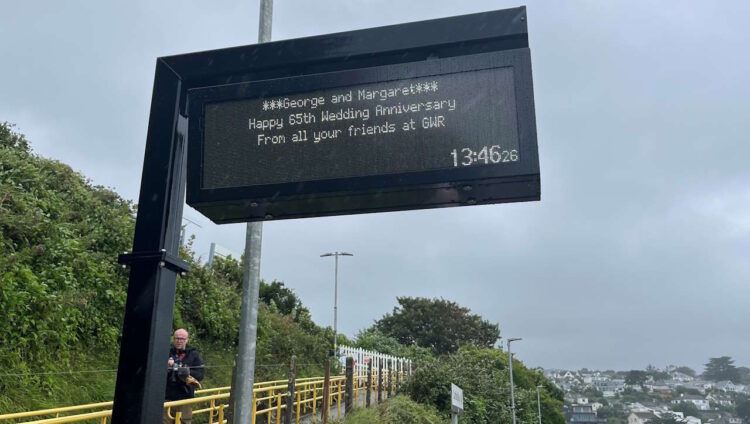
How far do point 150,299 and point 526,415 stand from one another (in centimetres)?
4375

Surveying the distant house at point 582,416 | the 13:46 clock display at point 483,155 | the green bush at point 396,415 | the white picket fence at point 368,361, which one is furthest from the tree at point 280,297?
the distant house at point 582,416

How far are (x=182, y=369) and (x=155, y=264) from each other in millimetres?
3615

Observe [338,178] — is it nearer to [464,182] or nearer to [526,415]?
[464,182]

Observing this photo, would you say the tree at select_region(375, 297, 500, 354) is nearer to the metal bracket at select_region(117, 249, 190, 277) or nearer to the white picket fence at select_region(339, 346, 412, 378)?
the white picket fence at select_region(339, 346, 412, 378)

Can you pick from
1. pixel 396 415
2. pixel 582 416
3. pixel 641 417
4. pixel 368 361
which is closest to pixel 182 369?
pixel 396 415

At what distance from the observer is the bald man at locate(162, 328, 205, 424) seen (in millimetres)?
7695

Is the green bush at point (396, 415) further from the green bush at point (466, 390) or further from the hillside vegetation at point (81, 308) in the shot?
the green bush at point (466, 390)

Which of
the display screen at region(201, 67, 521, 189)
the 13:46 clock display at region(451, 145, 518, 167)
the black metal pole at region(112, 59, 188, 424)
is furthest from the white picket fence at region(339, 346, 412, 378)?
the 13:46 clock display at region(451, 145, 518, 167)

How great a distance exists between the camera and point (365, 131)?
14.1 feet

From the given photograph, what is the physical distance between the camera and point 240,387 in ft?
22.4

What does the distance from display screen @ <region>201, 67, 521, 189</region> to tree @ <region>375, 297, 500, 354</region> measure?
6344 centimetres

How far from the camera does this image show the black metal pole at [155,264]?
13.7 ft

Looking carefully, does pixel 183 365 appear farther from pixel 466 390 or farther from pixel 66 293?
pixel 466 390

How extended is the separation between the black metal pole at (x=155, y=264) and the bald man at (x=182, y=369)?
3.45 metres
